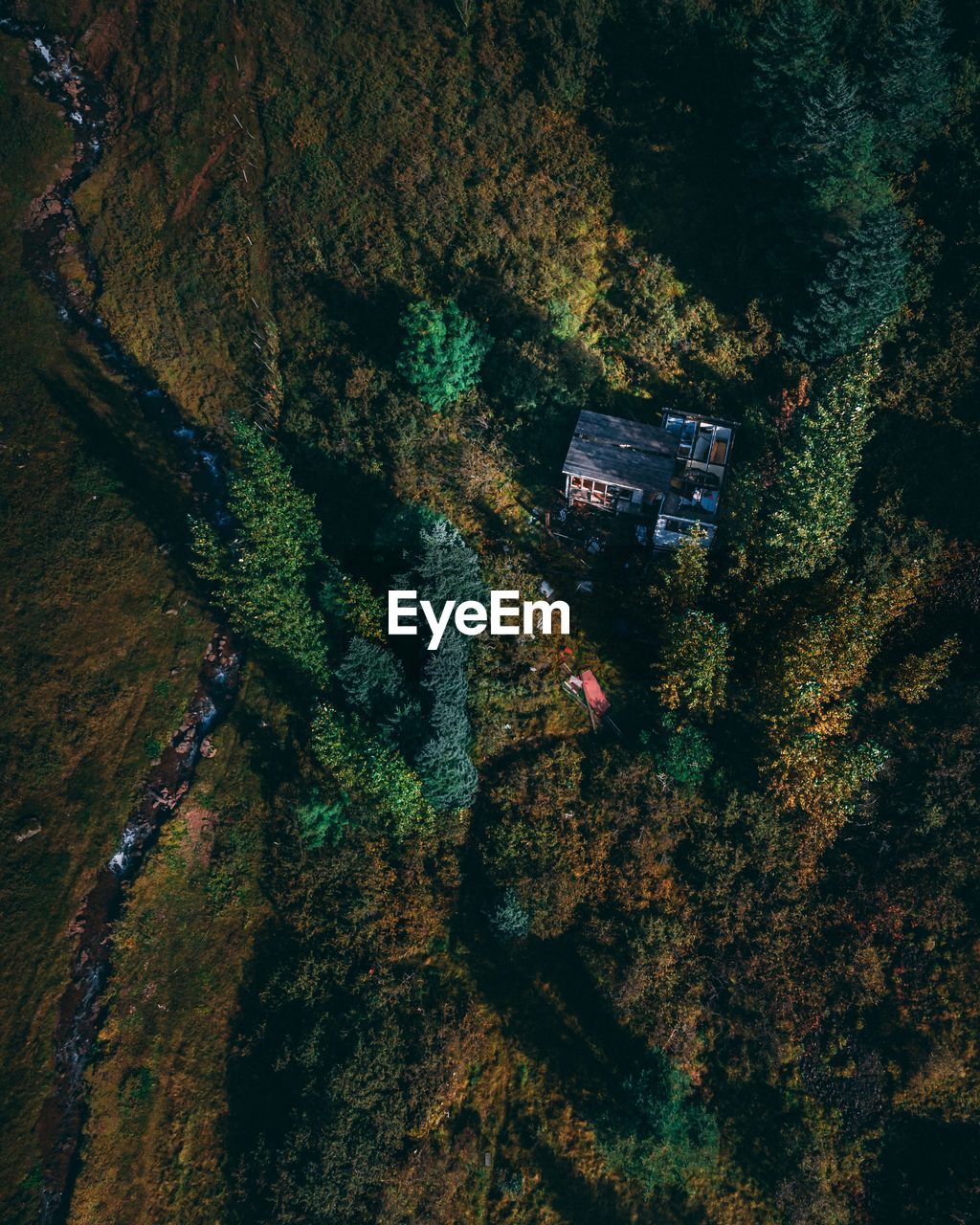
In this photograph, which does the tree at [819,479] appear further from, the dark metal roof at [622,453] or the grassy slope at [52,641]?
the grassy slope at [52,641]

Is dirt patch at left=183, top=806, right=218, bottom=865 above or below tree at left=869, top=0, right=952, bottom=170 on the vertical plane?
below

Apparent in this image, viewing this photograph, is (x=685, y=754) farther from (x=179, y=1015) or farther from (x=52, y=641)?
(x=52, y=641)

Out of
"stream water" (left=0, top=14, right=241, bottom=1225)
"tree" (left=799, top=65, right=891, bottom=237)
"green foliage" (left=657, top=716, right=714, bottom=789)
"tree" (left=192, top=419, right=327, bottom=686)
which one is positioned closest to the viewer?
"tree" (left=799, top=65, right=891, bottom=237)

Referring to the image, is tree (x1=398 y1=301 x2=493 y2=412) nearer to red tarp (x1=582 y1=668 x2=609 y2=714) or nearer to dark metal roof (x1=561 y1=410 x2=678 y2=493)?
dark metal roof (x1=561 y1=410 x2=678 y2=493)

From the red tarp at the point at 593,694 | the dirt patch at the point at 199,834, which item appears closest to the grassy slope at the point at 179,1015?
the dirt patch at the point at 199,834

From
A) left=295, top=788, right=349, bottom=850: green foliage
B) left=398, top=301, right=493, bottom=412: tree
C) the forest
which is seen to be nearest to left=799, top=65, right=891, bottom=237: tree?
the forest

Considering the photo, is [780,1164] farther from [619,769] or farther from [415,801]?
[415,801]
